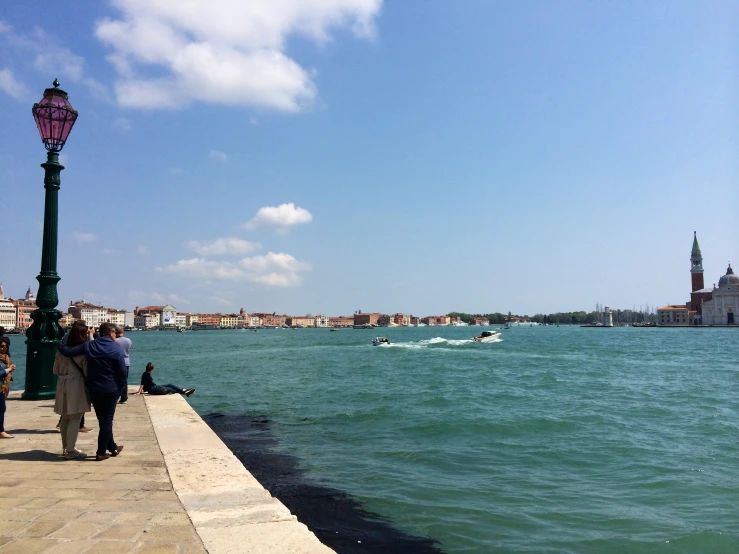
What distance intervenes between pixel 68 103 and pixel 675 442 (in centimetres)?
1362

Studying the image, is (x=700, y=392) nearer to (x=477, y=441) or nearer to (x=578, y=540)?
(x=477, y=441)

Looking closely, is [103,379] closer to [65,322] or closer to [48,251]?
[48,251]

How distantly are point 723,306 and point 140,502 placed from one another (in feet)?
516

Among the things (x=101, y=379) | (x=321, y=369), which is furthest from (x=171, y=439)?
(x=321, y=369)

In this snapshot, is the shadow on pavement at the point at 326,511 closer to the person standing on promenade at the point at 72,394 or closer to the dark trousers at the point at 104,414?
the dark trousers at the point at 104,414

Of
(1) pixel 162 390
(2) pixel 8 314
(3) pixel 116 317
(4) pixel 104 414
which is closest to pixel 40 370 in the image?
(1) pixel 162 390

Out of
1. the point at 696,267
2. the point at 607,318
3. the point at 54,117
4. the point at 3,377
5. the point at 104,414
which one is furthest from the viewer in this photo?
the point at 607,318

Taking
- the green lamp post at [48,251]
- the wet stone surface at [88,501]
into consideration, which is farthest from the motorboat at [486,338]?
the wet stone surface at [88,501]

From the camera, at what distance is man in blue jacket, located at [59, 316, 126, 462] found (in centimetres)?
541

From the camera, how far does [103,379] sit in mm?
5504

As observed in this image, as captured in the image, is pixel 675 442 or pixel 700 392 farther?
pixel 700 392

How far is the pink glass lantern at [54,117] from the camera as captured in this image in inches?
373

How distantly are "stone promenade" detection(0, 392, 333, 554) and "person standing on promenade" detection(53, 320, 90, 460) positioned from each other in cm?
19

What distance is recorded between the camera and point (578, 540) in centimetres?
611
